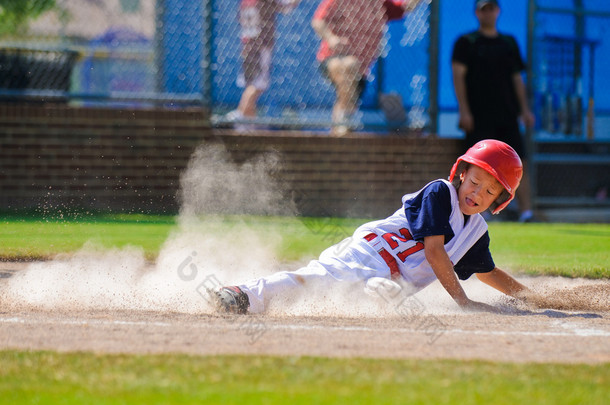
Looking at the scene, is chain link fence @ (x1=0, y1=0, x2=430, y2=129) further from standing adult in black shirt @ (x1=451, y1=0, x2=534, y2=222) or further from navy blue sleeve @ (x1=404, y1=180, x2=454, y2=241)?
navy blue sleeve @ (x1=404, y1=180, x2=454, y2=241)

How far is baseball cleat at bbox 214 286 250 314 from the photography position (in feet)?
14.7

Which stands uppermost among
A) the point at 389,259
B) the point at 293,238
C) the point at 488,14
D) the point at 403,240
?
the point at 488,14

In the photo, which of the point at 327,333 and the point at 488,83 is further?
the point at 488,83

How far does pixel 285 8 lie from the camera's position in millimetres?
10508

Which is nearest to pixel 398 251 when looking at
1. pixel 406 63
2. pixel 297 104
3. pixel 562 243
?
pixel 562 243

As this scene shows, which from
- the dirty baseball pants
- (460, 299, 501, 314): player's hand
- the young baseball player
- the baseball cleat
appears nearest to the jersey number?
the young baseball player

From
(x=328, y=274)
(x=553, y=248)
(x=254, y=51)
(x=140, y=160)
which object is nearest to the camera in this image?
(x=328, y=274)

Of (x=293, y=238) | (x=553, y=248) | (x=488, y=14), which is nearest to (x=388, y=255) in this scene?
(x=293, y=238)

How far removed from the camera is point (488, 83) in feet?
34.4

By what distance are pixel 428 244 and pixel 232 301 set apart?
1.20 m

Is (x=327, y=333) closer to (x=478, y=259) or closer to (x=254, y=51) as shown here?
(x=478, y=259)

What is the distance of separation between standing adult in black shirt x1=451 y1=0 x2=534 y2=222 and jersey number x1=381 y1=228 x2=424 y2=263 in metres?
5.93

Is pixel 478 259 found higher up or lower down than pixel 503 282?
higher up

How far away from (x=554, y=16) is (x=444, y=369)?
11.1 meters
